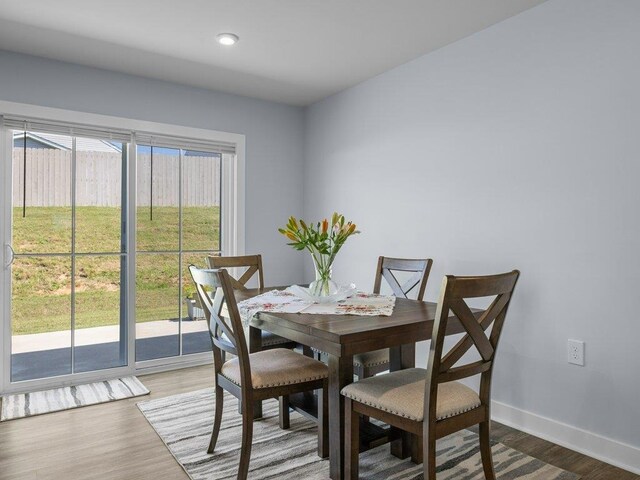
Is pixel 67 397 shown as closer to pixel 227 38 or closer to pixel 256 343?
pixel 256 343

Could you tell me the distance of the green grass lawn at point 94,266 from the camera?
11.1 feet

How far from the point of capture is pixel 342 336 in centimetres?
178

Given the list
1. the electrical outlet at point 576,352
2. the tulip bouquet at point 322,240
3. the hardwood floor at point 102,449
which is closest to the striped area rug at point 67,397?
the hardwood floor at point 102,449

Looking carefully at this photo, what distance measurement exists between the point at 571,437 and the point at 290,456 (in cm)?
153

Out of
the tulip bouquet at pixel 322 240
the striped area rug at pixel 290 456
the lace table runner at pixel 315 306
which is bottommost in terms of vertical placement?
the striped area rug at pixel 290 456

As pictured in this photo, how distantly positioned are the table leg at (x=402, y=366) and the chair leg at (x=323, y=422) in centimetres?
34

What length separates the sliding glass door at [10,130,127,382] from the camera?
335 centimetres

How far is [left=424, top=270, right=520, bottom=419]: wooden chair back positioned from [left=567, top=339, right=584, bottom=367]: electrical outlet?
833 millimetres

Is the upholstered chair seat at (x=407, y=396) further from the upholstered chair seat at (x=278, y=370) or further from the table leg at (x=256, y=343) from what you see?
the table leg at (x=256, y=343)

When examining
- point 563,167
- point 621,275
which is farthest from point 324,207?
point 621,275

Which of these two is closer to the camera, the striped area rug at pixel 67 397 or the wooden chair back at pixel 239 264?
the striped area rug at pixel 67 397

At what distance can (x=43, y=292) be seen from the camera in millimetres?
3432

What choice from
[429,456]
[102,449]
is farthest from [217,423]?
[429,456]

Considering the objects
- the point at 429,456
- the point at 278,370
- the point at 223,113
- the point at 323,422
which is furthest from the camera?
the point at 223,113
